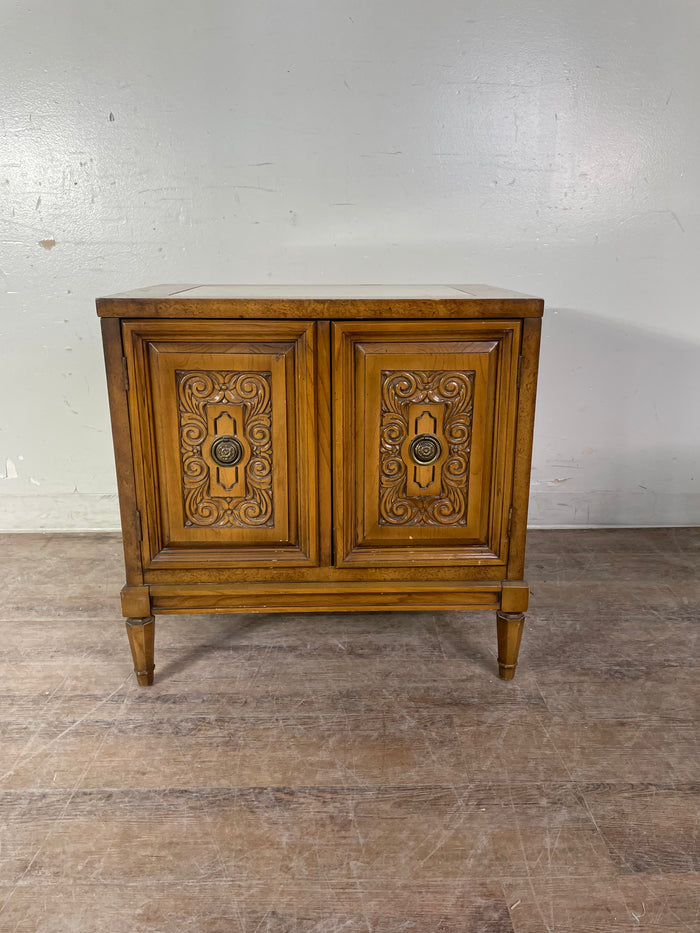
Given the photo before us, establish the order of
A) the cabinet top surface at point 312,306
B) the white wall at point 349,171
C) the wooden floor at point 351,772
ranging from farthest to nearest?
the white wall at point 349,171 < the cabinet top surface at point 312,306 < the wooden floor at point 351,772

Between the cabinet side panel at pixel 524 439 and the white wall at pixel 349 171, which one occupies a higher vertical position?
the white wall at pixel 349 171

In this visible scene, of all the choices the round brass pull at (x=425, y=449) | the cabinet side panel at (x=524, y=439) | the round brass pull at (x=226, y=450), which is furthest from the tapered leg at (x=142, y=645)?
the cabinet side panel at (x=524, y=439)

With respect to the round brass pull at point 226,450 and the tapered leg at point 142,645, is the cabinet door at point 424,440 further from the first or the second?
the tapered leg at point 142,645

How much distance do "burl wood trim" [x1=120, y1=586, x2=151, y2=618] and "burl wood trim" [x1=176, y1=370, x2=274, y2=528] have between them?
0.18 metres

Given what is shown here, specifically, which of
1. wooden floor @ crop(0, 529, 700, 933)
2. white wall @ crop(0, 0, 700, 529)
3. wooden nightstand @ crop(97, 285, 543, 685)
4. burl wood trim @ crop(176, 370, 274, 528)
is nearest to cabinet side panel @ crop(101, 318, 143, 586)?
wooden nightstand @ crop(97, 285, 543, 685)

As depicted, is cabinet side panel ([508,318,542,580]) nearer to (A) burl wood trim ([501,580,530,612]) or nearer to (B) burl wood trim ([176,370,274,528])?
(A) burl wood trim ([501,580,530,612])

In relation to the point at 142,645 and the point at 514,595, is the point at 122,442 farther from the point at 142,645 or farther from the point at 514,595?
the point at 514,595

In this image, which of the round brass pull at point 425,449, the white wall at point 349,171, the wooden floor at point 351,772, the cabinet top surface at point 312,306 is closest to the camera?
the wooden floor at point 351,772

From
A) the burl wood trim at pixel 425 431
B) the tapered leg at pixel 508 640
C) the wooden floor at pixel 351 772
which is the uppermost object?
the burl wood trim at pixel 425 431

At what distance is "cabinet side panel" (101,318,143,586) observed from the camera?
131 cm

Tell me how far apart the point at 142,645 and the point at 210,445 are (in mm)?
461

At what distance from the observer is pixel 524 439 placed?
4.57ft

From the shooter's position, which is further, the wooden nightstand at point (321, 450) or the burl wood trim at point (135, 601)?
the burl wood trim at point (135, 601)

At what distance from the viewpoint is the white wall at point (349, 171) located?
2025mm
